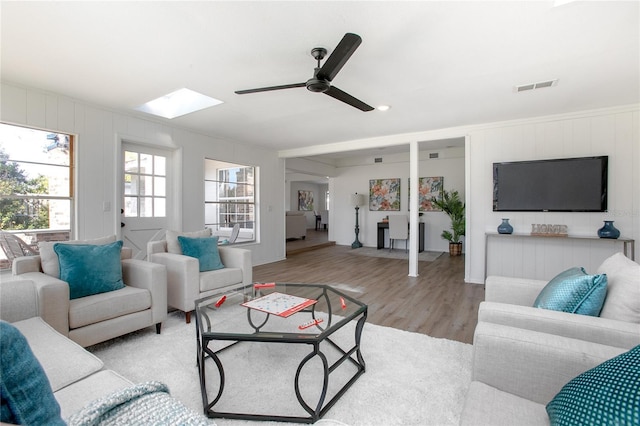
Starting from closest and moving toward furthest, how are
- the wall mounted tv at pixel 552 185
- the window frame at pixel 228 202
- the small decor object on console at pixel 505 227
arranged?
the wall mounted tv at pixel 552 185
the small decor object on console at pixel 505 227
the window frame at pixel 228 202

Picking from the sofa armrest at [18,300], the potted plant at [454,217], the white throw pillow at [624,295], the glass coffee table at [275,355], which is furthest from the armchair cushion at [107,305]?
the potted plant at [454,217]

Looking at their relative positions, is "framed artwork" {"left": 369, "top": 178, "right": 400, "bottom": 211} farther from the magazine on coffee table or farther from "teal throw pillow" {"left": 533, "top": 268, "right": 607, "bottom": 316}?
"teal throw pillow" {"left": 533, "top": 268, "right": 607, "bottom": 316}

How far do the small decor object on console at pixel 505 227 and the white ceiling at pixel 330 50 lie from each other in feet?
4.96

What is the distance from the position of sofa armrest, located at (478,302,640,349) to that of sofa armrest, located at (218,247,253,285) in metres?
2.52

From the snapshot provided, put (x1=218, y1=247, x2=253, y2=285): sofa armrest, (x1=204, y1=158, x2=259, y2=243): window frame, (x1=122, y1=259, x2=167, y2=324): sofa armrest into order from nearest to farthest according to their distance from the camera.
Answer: (x1=122, y1=259, x2=167, y2=324): sofa armrest, (x1=218, y1=247, x2=253, y2=285): sofa armrest, (x1=204, y1=158, x2=259, y2=243): window frame

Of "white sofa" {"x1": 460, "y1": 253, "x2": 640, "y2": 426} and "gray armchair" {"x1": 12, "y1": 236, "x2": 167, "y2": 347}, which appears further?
"gray armchair" {"x1": 12, "y1": 236, "x2": 167, "y2": 347}

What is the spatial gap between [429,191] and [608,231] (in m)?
4.00

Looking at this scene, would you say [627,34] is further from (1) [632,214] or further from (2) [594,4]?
(1) [632,214]

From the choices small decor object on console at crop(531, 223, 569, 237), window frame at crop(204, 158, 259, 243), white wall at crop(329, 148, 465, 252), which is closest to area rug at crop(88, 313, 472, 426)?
small decor object on console at crop(531, 223, 569, 237)

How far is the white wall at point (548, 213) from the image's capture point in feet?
12.0

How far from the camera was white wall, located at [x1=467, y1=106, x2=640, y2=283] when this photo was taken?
12.0ft

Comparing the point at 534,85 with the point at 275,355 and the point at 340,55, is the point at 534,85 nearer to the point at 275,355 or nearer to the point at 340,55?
the point at 340,55

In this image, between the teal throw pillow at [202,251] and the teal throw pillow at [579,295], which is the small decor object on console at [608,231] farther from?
the teal throw pillow at [202,251]

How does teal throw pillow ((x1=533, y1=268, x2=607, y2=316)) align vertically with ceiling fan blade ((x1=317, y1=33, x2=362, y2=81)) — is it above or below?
below
